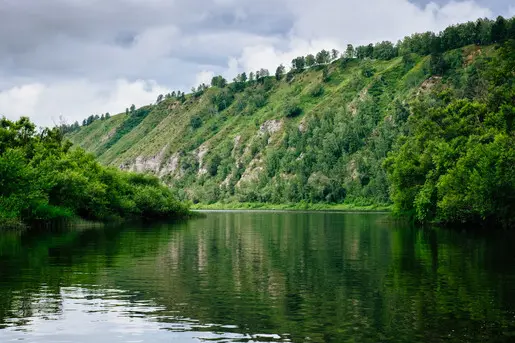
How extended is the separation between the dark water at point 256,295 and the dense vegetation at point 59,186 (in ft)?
87.9

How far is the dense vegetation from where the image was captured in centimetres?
7844

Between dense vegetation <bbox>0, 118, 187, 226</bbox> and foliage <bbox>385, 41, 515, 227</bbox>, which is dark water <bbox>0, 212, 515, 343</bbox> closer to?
dense vegetation <bbox>0, 118, 187, 226</bbox>

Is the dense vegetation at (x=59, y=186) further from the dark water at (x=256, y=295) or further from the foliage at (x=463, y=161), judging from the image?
the foliage at (x=463, y=161)

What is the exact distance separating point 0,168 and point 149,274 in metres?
47.6

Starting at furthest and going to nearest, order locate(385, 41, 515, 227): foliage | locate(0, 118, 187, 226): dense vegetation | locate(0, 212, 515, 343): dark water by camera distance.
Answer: locate(385, 41, 515, 227): foliage → locate(0, 118, 187, 226): dense vegetation → locate(0, 212, 515, 343): dark water

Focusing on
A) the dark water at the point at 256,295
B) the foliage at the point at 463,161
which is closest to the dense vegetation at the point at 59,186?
the dark water at the point at 256,295

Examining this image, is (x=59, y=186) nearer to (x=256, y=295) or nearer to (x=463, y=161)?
(x=463, y=161)

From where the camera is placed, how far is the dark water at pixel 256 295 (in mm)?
22219

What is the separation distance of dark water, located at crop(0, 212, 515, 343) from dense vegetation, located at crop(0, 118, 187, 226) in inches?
1055

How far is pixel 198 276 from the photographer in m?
36.8

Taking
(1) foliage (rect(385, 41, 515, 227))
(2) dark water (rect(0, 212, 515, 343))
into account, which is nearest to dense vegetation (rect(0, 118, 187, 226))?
(2) dark water (rect(0, 212, 515, 343))

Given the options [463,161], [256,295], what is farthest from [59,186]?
[256,295]

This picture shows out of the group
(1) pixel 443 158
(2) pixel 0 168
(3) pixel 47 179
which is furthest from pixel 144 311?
(1) pixel 443 158

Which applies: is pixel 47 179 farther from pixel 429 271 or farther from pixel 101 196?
pixel 429 271
